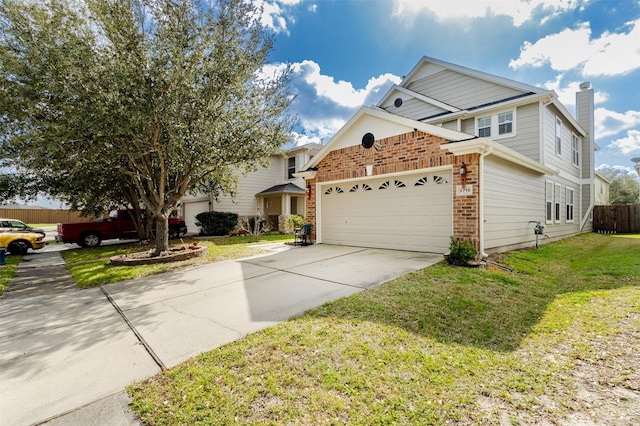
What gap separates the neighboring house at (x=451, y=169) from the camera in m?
7.46

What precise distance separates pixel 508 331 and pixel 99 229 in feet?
53.0

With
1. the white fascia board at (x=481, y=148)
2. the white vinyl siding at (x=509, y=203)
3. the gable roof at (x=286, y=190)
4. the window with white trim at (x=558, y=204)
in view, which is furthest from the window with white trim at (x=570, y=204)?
the gable roof at (x=286, y=190)

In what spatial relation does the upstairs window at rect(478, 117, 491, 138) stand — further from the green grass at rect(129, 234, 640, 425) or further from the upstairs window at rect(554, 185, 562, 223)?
the green grass at rect(129, 234, 640, 425)

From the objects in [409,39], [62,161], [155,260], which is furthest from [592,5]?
[62,161]

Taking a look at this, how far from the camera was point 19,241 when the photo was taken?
1140 centimetres

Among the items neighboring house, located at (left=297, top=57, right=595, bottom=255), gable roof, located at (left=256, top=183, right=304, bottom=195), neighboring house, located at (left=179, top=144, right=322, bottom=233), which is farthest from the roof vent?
gable roof, located at (left=256, top=183, right=304, bottom=195)

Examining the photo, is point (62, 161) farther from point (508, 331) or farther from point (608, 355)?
point (608, 355)

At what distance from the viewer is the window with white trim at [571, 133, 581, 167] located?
14.2 m

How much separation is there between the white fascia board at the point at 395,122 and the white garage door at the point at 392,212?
100 cm

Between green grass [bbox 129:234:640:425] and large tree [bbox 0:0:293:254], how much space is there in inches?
238

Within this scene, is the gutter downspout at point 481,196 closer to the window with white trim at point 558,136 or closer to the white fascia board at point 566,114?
the white fascia board at point 566,114

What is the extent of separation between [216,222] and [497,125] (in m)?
14.9

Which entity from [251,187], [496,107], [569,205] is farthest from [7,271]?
[569,205]

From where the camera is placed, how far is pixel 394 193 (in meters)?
8.97
